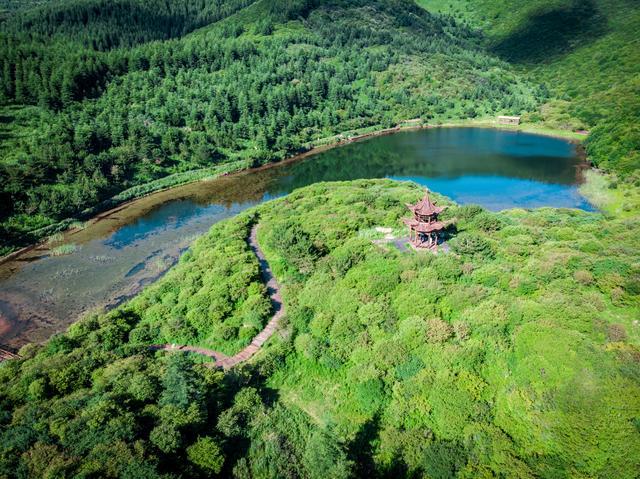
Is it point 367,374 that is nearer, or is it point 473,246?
point 367,374

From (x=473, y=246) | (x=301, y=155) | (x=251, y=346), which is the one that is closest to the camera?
(x=251, y=346)

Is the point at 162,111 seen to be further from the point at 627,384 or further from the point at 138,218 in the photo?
the point at 627,384

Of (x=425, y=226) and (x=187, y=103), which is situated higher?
(x=187, y=103)

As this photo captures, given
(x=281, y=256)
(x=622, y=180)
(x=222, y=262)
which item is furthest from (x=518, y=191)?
(x=222, y=262)

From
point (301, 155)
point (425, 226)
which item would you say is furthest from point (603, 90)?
point (425, 226)

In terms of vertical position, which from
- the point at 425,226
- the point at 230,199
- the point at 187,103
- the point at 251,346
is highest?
the point at 187,103

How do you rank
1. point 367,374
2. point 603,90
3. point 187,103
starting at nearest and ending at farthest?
point 367,374 < point 187,103 < point 603,90

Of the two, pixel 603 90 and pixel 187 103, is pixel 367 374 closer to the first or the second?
pixel 187 103
